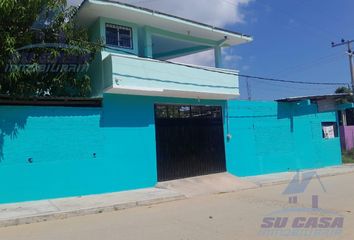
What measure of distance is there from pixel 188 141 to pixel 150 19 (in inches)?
183

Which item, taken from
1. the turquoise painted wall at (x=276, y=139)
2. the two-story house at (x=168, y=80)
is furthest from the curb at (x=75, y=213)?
the turquoise painted wall at (x=276, y=139)

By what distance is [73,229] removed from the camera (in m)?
8.48

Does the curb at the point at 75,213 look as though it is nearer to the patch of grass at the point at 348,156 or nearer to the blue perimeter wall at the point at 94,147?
the blue perimeter wall at the point at 94,147

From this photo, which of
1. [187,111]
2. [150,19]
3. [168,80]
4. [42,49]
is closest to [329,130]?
[187,111]

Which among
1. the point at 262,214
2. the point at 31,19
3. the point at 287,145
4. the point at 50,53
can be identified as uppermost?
the point at 31,19

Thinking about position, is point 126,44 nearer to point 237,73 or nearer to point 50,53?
point 50,53

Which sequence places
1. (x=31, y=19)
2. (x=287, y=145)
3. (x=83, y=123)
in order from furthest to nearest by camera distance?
(x=287, y=145) < (x=83, y=123) < (x=31, y=19)

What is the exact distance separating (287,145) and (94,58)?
10292 mm

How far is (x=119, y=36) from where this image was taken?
15.3 metres

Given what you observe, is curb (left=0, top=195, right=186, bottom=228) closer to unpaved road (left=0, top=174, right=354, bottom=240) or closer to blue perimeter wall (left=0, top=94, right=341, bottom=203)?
unpaved road (left=0, top=174, right=354, bottom=240)

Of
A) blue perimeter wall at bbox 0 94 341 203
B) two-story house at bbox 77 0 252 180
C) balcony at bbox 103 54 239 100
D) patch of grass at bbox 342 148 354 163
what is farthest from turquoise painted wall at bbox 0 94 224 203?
patch of grass at bbox 342 148 354 163

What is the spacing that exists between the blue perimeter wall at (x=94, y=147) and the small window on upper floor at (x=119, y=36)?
212cm

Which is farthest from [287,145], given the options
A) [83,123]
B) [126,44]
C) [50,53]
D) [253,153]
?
[50,53]

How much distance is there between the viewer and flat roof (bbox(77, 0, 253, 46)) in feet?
45.6
